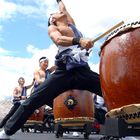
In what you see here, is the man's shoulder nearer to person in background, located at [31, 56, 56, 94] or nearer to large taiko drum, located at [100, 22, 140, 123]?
large taiko drum, located at [100, 22, 140, 123]

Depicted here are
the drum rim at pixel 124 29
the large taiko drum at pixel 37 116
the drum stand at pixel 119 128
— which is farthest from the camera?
the large taiko drum at pixel 37 116

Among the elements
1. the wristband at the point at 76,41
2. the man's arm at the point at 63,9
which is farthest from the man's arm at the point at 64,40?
the man's arm at the point at 63,9

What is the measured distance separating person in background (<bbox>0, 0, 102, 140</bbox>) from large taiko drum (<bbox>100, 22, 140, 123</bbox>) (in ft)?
4.08

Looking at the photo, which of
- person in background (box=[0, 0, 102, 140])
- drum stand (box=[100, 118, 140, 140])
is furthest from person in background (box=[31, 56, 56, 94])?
drum stand (box=[100, 118, 140, 140])

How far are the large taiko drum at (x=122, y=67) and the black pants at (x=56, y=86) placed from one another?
4.36 ft

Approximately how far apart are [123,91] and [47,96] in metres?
1.67

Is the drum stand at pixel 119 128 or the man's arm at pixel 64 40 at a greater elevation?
the man's arm at pixel 64 40

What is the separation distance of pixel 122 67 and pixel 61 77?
161 cm

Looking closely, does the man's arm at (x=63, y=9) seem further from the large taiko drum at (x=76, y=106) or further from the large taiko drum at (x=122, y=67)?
the large taiko drum at (x=122, y=67)

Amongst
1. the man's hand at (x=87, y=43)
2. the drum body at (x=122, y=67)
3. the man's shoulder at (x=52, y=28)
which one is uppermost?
the man's shoulder at (x=52, y=28)

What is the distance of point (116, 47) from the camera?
3295mm

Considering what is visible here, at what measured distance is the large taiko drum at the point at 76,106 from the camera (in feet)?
21.2

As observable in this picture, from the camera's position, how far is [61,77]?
4730 millimetres

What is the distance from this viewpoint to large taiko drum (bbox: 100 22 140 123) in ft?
10.3
